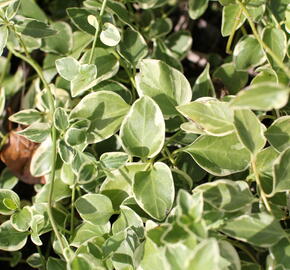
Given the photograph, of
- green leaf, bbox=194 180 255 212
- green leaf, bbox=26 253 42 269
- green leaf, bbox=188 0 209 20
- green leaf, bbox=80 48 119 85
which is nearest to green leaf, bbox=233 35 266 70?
green leaf, bbox=188 0 209 20

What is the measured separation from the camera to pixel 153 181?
2.72 feet

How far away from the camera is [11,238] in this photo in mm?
906

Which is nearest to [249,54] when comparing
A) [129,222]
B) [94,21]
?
[94,21]

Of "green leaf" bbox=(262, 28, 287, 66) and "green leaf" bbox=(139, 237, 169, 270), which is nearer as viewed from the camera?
"green leaf" bbox=(139, 237, 169, 270)

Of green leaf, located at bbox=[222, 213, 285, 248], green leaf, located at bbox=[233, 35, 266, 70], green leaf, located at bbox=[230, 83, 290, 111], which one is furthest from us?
green leaf, located at bbox=[233, 35, 266, 70]

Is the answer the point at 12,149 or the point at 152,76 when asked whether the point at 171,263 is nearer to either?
the point at 152,76

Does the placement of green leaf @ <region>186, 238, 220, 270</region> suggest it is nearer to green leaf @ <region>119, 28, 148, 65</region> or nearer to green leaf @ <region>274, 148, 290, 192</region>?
green leaf @ <region>274, 148, 290, 192</region>

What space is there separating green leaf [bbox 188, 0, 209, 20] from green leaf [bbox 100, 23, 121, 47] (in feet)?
0.83

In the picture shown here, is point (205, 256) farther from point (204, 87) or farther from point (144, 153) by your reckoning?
point (204, 87)

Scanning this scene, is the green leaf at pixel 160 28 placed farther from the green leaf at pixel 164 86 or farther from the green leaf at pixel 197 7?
the green leaf at pixel 164 86

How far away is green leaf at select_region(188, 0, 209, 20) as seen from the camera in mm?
1086

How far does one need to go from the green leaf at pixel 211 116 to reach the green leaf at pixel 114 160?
13 centimetres

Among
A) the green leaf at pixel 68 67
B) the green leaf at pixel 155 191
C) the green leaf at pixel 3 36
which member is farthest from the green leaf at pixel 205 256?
the green leaf at pixel 3 36

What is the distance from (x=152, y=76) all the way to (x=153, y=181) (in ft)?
0.66
